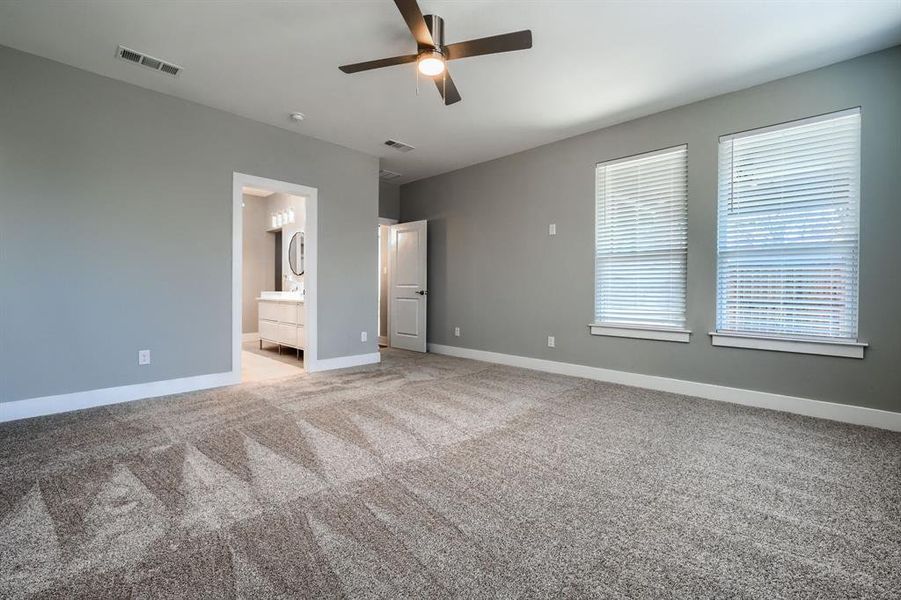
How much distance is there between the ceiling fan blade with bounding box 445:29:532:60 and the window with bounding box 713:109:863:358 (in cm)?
248

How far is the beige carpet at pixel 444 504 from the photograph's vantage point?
137 centimetres

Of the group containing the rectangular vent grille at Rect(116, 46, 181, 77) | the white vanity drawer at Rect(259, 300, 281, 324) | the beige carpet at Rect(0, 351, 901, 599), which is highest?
the rectangular vent grille at Rect(116, 46, 181, 77)

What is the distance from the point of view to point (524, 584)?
1.33m

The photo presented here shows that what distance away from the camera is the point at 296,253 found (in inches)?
274

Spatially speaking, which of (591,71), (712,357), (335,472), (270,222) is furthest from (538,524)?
(270,222)

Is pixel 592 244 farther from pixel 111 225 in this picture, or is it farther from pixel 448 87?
pixel 111 225

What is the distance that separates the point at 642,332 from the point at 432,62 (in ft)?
10.7

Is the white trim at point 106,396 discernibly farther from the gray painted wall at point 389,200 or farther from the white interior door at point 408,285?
the gray painted wall at point 389,200

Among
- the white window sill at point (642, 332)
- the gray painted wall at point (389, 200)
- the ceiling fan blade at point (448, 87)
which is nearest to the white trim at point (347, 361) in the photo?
the gray painted wall at point (389, 200)

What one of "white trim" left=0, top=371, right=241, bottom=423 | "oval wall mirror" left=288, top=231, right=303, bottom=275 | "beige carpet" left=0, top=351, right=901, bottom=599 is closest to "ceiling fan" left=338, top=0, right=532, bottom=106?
"beige carpet" left=0, top=351, right=901, bottom=599

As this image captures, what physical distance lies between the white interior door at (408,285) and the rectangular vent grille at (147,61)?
3.60 meters

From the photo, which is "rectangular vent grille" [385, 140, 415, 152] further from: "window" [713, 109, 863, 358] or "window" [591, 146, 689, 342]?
"window" [713, 109, 863, 358]

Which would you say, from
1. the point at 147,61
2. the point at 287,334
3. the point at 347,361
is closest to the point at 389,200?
the point at 287,334

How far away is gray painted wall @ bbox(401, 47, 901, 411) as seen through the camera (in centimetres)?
295
